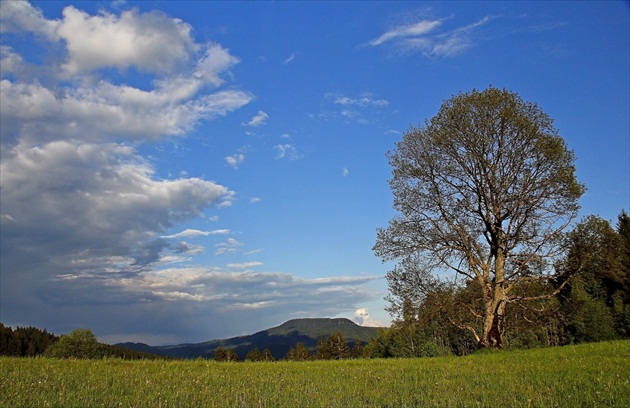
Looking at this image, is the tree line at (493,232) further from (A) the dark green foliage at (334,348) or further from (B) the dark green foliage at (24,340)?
(A) the dark green foliage at (334,348)

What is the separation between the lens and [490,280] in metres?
28.5

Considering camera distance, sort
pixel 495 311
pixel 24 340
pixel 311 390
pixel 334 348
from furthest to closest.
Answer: pixel 334 348 → pixel 24 340 → pixel 495 311 → pixel 311 390

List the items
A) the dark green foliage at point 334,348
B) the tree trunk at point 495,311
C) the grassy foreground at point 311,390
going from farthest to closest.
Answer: the dark green foliage at point 334,348 → the tree trunk at point 495,311 → the grassy foreground at point 311,390

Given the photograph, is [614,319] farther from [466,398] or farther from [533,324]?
[466,398]

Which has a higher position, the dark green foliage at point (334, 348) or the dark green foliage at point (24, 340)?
the dark green foliage at point (24, 340)

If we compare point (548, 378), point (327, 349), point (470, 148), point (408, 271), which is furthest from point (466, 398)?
point (327, 349)

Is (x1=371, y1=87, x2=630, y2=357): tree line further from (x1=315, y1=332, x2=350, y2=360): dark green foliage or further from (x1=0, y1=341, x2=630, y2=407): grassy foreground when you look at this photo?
(x1=315, y1=332, x2=350, y2=360): dark green foliage

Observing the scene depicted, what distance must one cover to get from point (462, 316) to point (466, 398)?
21.0m

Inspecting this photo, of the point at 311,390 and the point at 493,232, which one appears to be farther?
the point at 493,232

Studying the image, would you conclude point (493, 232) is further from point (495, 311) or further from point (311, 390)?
point (311, 390)

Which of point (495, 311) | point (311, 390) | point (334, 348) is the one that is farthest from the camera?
point (334, 348)

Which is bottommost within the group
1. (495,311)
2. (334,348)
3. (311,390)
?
(334,348)

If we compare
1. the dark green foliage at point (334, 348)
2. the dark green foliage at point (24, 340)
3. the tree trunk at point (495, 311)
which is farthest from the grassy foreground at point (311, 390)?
the dark green foliage at point (334, 348)

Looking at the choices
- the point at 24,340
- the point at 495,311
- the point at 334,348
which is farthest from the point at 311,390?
the point at 334,348
